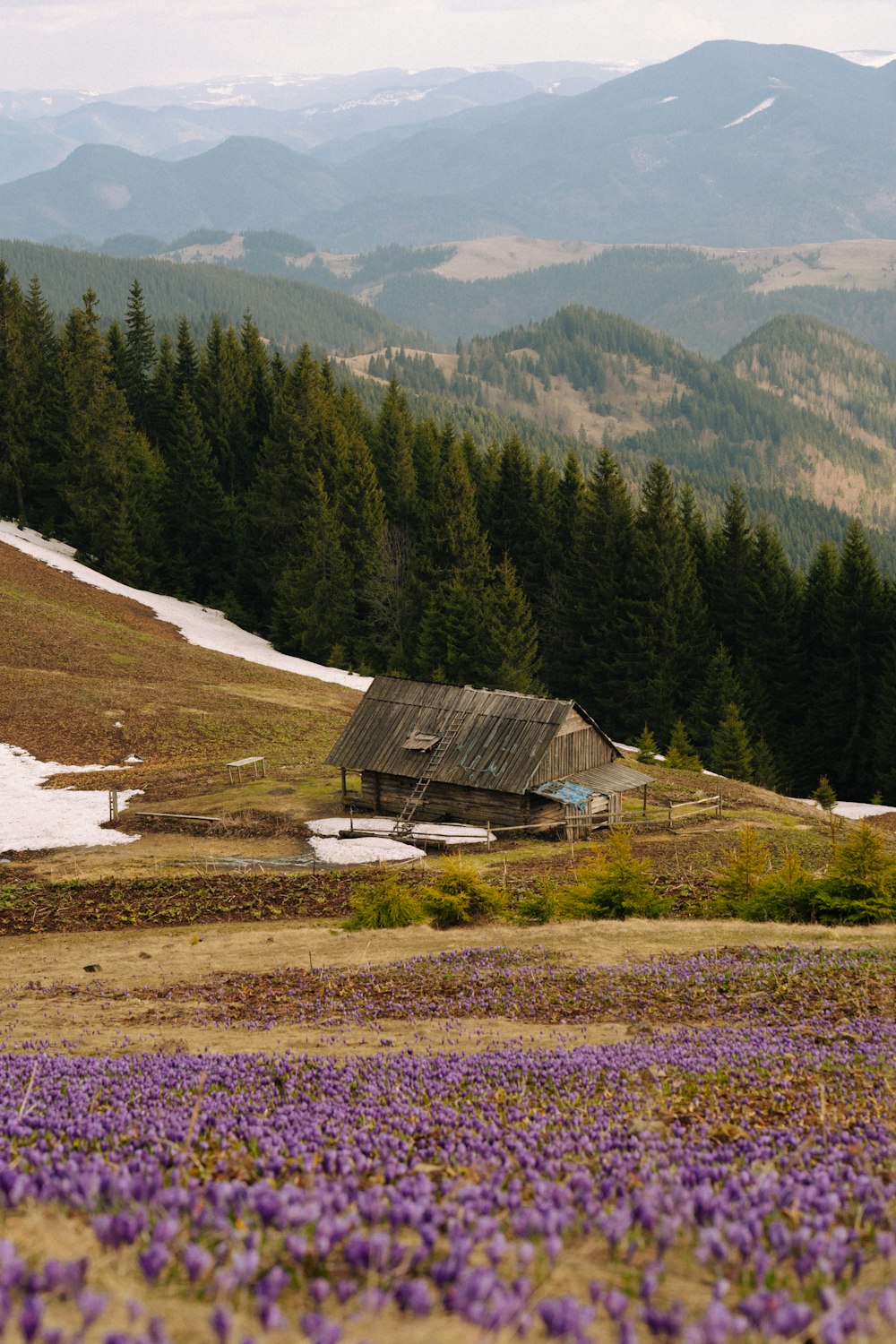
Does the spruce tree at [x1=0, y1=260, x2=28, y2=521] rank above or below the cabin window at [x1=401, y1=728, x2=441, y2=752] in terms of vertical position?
above

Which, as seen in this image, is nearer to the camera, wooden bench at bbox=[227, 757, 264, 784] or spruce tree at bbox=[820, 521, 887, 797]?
wooden bench at bbox=[227, 757, 264, 784]

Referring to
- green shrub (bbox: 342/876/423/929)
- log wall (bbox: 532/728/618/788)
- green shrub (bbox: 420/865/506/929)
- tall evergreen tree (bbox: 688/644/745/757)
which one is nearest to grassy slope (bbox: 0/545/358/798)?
log wall (bbox: 532/728/618/788)

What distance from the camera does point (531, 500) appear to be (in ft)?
289

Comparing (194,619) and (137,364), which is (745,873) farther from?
(137,364)

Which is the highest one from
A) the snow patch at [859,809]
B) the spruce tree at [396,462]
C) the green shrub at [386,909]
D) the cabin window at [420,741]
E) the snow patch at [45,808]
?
the spruce tree at [396,462]

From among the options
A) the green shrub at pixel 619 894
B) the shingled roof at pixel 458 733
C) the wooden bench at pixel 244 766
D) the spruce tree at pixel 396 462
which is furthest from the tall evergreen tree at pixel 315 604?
the green shrub at pixel 619 894

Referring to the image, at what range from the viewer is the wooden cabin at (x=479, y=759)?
39.0 m

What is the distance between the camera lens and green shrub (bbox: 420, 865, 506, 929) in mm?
24281

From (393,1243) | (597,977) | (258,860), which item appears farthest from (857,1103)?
(258,860)

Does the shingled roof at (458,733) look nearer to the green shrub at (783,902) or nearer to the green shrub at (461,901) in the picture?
the green shrub at (461,901)

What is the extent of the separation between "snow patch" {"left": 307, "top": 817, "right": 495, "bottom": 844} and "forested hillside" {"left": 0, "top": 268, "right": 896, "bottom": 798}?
3044cm

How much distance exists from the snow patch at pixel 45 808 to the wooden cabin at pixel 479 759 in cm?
885

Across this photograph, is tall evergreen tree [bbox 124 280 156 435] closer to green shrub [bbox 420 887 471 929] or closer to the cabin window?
the cabin window

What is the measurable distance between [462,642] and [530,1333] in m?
70.4
